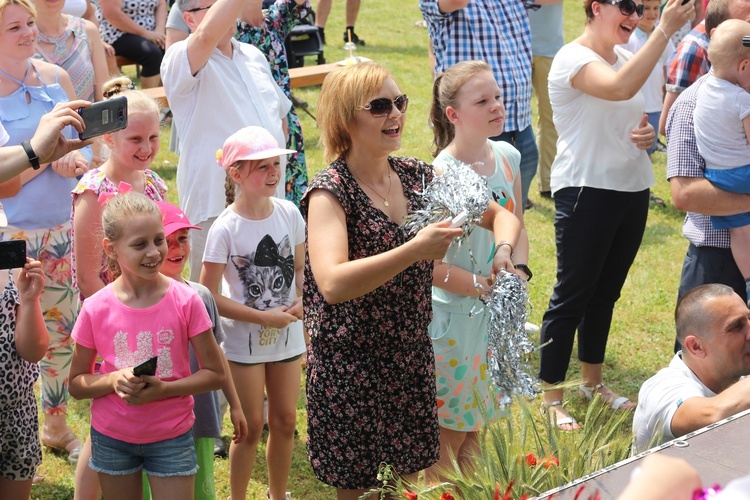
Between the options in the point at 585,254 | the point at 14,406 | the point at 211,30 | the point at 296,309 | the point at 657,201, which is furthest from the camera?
the point at 657,201

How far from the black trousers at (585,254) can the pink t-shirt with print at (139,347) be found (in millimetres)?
2185

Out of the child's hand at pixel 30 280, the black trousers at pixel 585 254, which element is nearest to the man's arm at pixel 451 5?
the black trousers at pixel 585 254

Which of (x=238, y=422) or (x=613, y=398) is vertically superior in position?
(x=238, y=422)

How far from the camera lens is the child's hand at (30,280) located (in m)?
3.41

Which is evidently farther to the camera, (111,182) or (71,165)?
(71,165)

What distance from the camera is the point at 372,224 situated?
321 centimetres

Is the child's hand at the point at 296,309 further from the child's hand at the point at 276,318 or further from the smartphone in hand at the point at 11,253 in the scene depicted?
the smartphone in hand at the point at 11,253

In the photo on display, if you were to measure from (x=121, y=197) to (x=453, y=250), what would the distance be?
1367 mm

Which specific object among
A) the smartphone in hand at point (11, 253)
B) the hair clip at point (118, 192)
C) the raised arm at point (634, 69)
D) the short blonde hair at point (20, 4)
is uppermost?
the short blonde hair at point (20, 4)

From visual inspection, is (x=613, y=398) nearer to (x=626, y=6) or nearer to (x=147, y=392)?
(x=626, y=6)

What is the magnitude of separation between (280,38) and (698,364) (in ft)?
10.4

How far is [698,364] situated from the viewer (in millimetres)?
3303

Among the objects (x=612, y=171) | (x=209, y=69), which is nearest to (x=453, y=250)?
(x=612, y=171)

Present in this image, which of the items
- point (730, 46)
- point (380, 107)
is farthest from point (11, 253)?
point (730, 46)
